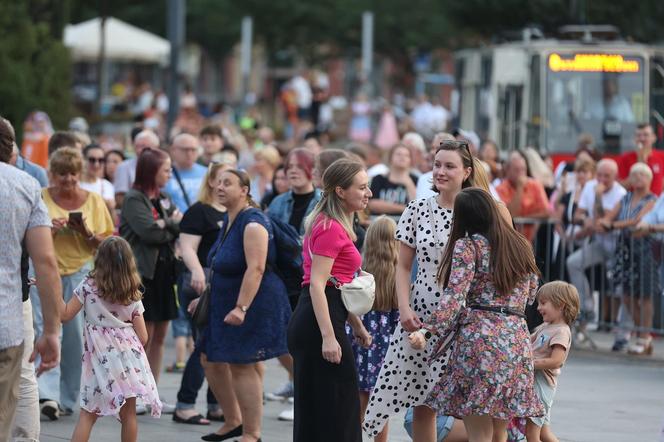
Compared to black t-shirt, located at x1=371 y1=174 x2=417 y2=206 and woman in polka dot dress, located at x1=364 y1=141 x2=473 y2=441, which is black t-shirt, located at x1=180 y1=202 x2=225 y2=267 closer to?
woman in polka dot dress, located at x1=364 y1=141 x2=473 y2=441

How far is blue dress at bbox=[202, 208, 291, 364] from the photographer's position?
29.9 feet

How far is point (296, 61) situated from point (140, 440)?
59166 millimetres

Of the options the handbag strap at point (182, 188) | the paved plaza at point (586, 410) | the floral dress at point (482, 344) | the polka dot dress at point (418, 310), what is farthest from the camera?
the handbag strap at point (182, 188)

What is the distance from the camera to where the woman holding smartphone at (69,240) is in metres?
10.4

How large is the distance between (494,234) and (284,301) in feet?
6.70

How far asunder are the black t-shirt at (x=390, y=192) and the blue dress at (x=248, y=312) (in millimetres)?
4870

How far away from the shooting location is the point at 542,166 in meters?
17.8

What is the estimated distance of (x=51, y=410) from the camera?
10.5 meters

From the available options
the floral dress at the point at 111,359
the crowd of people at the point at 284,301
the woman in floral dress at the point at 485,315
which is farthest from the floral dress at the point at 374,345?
the woman in floral dress at the point at 485,315

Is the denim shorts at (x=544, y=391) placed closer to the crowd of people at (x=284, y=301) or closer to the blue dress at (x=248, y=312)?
the crowd of people at (x=284, y=301)

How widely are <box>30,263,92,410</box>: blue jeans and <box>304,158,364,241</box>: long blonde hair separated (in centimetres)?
316

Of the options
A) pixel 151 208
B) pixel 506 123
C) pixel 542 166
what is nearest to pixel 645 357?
pixel 542 166

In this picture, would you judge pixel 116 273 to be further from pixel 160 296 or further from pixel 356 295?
pixel 160 296

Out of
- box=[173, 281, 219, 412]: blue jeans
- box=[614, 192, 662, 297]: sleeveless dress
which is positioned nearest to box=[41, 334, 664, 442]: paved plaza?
box=[173, 281, 219, 412]: blue jeans
